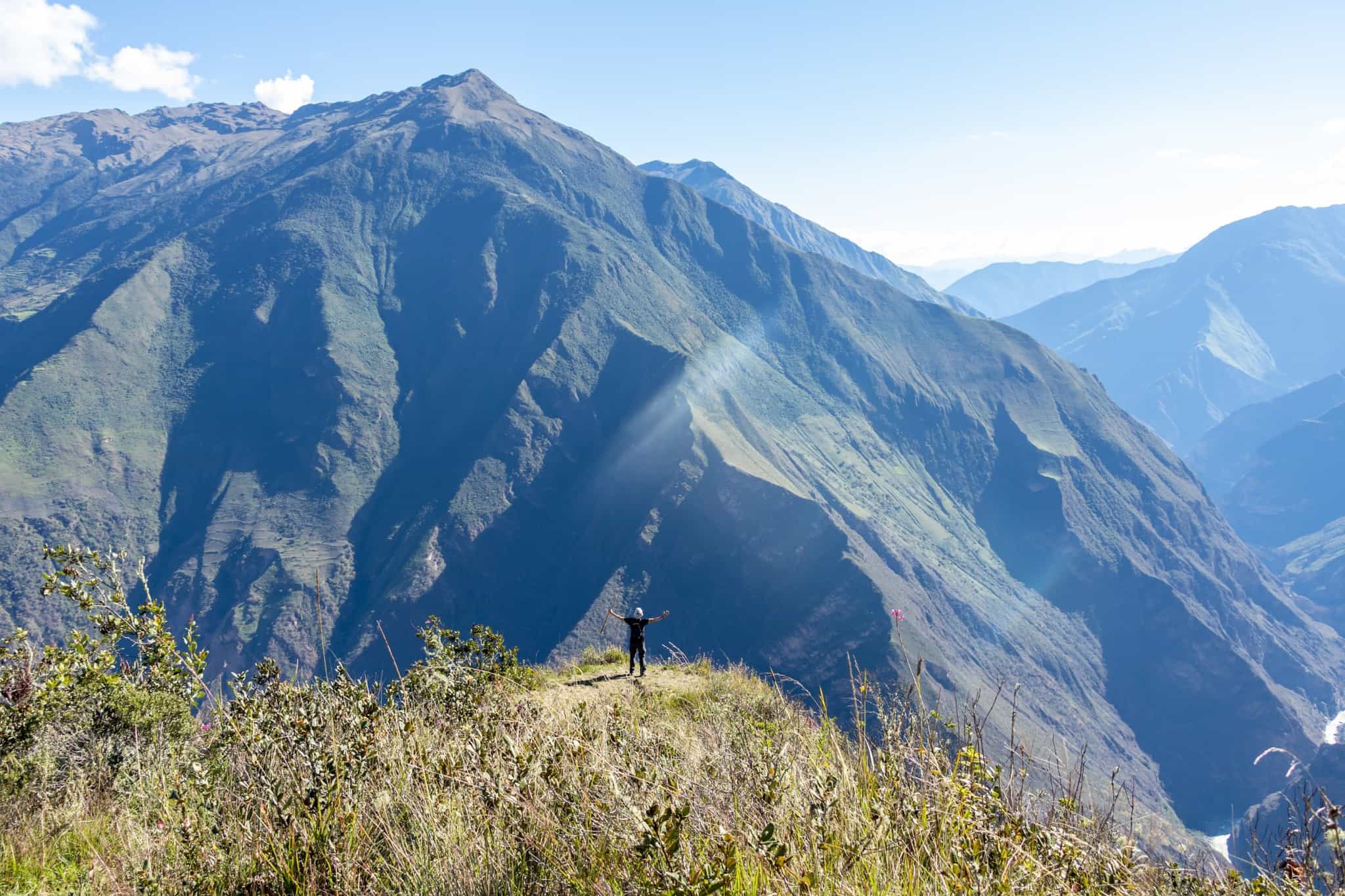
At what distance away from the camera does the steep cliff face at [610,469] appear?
94.4m

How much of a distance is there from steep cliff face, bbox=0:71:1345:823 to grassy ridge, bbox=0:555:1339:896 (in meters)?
71.0

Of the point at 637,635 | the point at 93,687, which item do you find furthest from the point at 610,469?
the point at 93,687

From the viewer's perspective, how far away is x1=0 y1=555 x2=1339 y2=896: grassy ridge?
279cm

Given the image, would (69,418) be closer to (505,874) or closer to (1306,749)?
(505,874)

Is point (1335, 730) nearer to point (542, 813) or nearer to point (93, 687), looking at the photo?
point (542, 813)

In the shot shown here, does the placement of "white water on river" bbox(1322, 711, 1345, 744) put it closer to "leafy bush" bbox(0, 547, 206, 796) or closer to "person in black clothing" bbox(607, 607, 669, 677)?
"person in black clothing" bbox(607, 607, 669, 677)

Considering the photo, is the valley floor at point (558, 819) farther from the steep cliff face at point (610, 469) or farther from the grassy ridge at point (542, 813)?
the steep cliff face at point (610, 469)

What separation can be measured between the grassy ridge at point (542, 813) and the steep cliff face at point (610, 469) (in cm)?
7105

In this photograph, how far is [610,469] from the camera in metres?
112

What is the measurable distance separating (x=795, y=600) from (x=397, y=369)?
323 feet

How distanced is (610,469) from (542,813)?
109559 mm

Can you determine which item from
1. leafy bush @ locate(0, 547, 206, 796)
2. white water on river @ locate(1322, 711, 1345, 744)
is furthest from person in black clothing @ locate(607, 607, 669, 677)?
white water on river @ locate(1322, 711, 1345, 744)

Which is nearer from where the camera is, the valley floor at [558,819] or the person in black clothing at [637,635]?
the valley floor at [558,819]

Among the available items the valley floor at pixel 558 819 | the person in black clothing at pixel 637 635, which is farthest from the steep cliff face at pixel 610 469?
the valley floor at pixel 558 819
